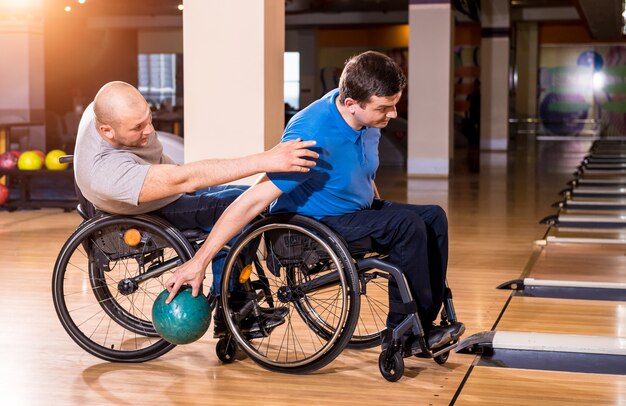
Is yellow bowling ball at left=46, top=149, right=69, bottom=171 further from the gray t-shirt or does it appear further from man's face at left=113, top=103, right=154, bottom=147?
man's face at left=113, top=103, right=154, bottom=147

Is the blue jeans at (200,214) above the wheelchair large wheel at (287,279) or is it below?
above

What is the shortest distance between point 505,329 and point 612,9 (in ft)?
37.7

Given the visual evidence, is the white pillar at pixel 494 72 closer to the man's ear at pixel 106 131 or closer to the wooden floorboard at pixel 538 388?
the wooden floorboard at pixel 538 388

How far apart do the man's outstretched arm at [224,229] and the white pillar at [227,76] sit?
2305mm

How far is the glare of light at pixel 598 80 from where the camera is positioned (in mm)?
24766

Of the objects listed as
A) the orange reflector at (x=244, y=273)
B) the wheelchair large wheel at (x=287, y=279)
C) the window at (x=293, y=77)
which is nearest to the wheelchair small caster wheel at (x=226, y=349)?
the wheelchair large wheel at (x=287, y=279)

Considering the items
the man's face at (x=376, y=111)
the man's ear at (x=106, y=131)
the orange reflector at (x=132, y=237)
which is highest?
the man's face at (x=376, y=111)

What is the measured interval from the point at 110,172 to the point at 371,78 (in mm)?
900

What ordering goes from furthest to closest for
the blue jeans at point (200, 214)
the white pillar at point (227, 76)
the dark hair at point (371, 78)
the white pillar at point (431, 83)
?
the white pillar at point (431, 83), the white pillar at point (227, 76), the blue jeans at point (200, 214), the dark hair at point (371, 78)

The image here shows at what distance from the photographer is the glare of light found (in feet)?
81.3

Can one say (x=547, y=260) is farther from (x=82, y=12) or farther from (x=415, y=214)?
(x=82, y=12)

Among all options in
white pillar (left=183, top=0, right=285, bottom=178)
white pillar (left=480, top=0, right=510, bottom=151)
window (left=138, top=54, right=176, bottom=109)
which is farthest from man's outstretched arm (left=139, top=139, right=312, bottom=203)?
window (left=138, top=54, right=176, bottom=109)

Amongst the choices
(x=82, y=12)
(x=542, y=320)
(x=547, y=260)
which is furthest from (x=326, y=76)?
(x=542, y=320)

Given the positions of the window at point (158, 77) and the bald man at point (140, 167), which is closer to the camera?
the bald man at point (140, 167)
